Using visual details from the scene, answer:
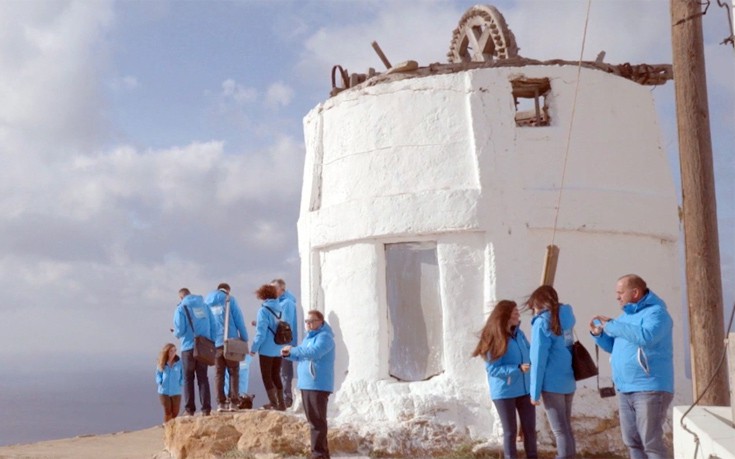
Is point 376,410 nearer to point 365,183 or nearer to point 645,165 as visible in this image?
point 365,183

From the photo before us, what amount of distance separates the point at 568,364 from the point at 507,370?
541mm

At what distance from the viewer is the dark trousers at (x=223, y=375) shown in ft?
Result: 35.3

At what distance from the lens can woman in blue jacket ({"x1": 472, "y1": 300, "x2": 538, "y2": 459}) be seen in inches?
284

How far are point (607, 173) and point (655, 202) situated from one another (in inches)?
28.0

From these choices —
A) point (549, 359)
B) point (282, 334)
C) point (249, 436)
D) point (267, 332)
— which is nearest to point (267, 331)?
point (267, 332)

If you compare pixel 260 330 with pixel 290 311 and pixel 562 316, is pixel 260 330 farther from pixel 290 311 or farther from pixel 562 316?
pixel 562 316

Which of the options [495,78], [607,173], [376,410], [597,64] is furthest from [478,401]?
[597,64]

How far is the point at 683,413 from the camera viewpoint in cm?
574

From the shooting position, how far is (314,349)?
27.3ft

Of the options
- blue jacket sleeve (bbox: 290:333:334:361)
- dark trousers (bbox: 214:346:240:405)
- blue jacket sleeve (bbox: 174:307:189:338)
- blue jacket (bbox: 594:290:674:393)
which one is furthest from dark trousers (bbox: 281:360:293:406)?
blue jacket (bbox: 594:290:674:393)

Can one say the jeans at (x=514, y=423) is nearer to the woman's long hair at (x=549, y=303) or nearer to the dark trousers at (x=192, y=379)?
the woman's long hair at (x=549, y=303)

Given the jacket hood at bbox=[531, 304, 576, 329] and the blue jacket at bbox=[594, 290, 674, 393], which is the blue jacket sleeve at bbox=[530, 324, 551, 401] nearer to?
the jacket hood at bbox=[531, 304, 576, 329]

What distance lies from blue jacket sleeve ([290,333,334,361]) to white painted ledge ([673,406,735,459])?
352 centimetres

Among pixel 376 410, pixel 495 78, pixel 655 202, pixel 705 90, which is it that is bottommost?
pixel 376 410
